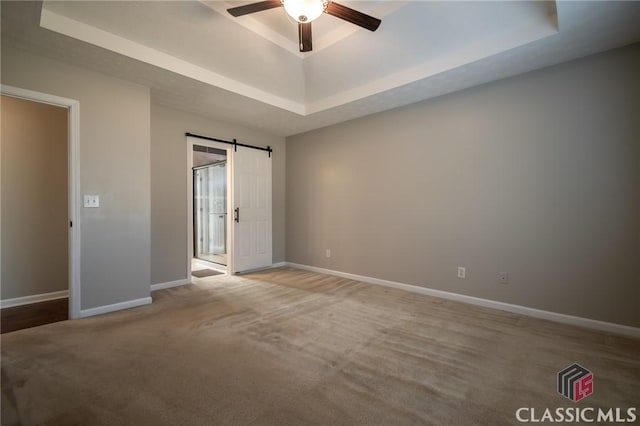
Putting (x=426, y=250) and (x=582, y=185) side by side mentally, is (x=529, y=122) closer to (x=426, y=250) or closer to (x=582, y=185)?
(x=582, y=185)

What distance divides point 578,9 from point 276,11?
2.52 m

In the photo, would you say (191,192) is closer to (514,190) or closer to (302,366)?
(302,366)

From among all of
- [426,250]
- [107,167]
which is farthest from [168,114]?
[426,250]

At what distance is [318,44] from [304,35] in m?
1.10

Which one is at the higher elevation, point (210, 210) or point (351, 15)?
point (351, 15)

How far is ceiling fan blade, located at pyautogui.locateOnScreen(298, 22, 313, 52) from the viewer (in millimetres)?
2277

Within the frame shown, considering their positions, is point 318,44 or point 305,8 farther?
point 318,44

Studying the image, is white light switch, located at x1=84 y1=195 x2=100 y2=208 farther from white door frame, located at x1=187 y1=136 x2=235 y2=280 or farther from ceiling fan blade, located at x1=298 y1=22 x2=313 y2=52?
ceiling fan blade, located at x1=298 y1=22 x2=313 y2=52

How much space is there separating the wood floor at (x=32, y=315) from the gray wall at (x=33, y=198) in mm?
262

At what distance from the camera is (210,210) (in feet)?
20.7

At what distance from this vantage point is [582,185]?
8.98 ft

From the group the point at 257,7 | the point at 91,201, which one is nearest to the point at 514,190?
the point at 257,7
